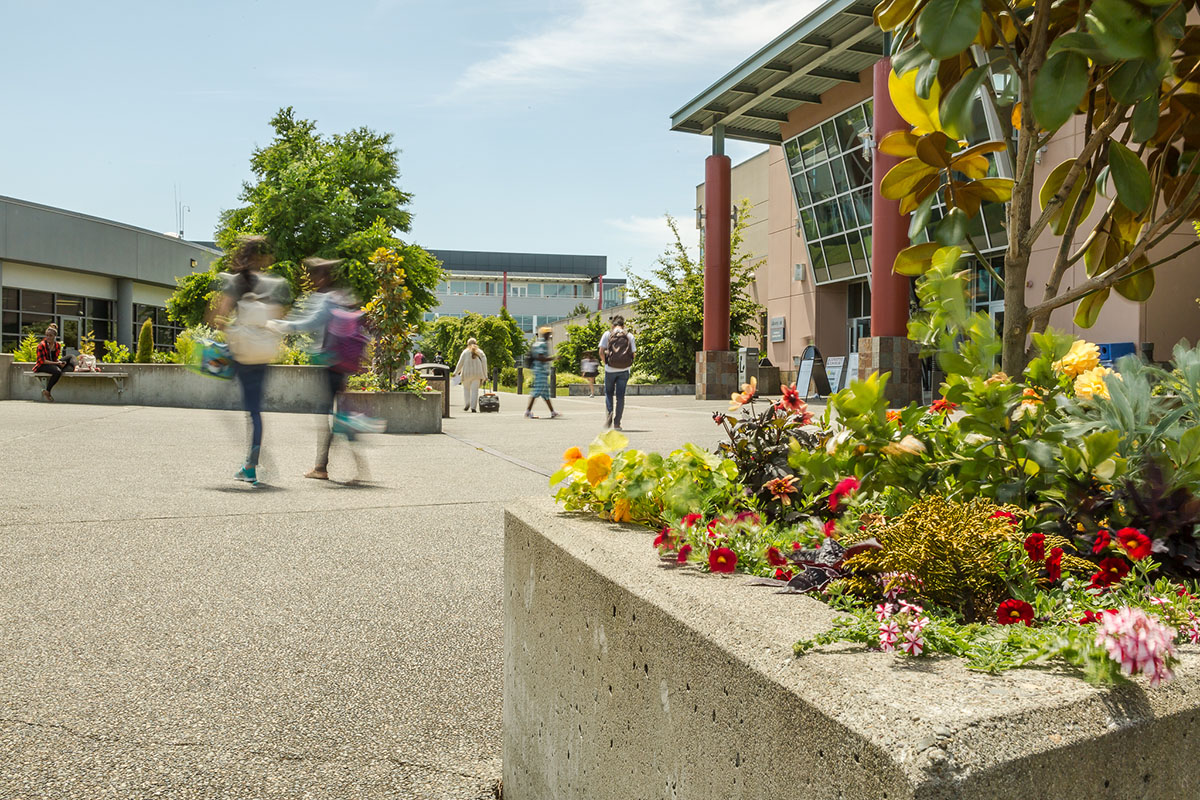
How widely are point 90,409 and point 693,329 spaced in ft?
65.2

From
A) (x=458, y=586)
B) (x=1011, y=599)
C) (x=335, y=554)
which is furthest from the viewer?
(x=335, y=554)

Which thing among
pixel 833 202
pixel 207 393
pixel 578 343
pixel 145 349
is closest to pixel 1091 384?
pixel 207 393

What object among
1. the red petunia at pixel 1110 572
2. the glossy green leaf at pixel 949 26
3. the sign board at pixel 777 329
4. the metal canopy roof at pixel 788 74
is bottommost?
the red petunia at pixel 1110 572

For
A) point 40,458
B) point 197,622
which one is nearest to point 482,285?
point 40,458

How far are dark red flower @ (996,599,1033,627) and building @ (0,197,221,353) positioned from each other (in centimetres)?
3859

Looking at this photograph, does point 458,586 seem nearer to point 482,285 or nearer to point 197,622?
point 197,622

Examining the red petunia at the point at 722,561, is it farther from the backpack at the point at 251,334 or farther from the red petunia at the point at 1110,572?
the backpack at the point at 251,334

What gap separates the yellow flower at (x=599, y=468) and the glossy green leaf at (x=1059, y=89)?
1216 millimetres

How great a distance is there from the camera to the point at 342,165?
3925 centimetres

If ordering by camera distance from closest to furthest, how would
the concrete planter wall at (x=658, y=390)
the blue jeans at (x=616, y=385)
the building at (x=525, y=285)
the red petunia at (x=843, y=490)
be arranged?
the red petunia at (x=843, y=490) → the blue jeans at (x=616, y=385) → the concrete planter wall at (x=658, y=390) → the building at (x=525, y=285)

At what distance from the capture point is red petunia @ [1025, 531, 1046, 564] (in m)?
1.55

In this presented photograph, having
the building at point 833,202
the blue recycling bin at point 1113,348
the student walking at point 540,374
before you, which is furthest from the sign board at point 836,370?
the student walking at point 540,374

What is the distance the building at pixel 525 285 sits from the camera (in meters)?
95.1

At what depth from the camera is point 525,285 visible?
98500 millimetres
